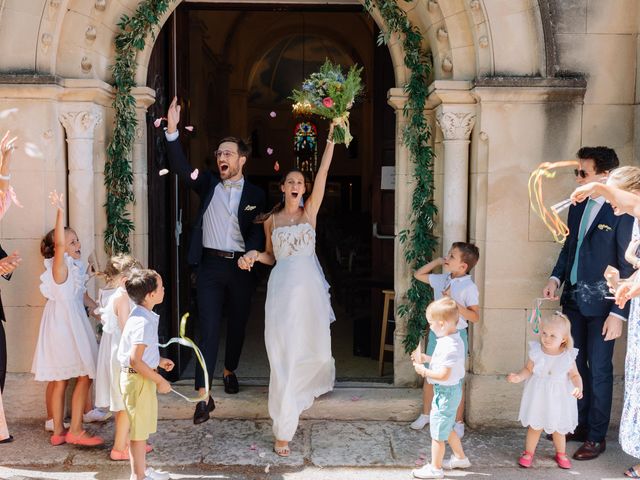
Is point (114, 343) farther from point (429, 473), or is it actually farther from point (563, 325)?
point (563, 325)

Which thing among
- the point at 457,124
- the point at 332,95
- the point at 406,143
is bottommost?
the point at 406,143

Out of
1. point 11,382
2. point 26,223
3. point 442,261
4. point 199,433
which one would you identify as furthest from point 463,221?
point 11,382

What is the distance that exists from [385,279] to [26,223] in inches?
121

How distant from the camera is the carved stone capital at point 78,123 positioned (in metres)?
4.95

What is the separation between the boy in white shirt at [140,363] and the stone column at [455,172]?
7.49 ft

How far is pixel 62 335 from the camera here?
4570 millimetres

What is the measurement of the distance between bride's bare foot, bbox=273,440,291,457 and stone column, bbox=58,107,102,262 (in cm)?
195

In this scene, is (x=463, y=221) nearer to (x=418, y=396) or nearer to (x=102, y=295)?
(x=418, y=396)

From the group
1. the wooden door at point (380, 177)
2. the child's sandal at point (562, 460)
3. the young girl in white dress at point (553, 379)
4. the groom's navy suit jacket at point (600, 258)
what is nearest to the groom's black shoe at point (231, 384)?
the wooden door at point (380, 177)

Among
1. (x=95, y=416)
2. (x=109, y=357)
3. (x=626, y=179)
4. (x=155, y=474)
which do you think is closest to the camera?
(x=626, y=179)

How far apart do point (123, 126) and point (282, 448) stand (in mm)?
2622

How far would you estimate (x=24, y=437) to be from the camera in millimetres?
4754

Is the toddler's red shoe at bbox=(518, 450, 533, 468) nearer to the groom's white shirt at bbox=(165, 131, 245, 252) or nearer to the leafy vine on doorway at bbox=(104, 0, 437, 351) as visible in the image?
the leafy vine on doorway at bbox=(104, 0, 437, 351)

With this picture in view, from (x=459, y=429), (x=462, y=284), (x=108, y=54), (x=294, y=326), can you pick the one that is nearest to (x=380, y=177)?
(x=462, y=284)
